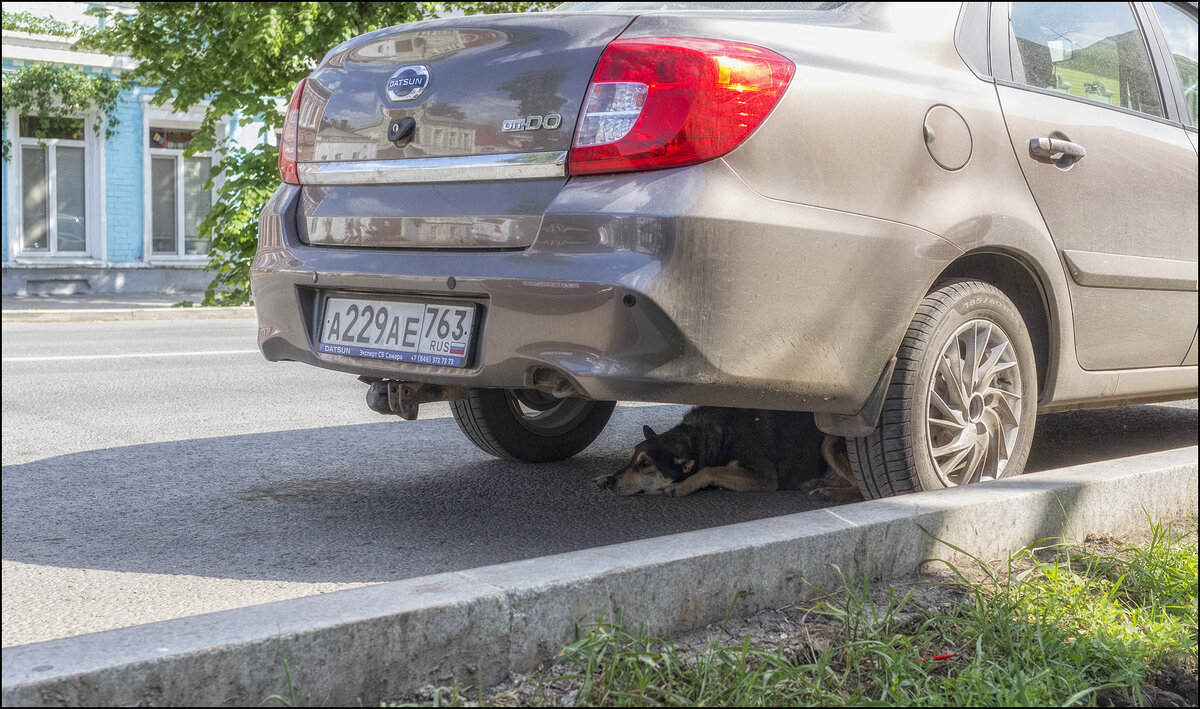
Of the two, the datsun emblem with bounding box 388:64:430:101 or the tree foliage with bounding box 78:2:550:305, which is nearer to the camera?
the datsun emblem with bounding box 388:64:430:101

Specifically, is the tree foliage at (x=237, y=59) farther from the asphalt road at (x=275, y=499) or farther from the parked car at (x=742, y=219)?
the parked car at (x=742, y=219)

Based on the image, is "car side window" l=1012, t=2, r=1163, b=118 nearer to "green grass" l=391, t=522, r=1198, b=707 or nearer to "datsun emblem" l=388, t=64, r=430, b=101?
"green grass" l=391, t=522, r=1198, b=707

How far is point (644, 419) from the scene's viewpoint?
5.34m

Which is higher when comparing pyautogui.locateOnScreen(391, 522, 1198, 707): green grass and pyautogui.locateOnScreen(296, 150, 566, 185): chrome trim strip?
pyautogui.locateOnScreen(296, 150, 566, 185): chrome trim strip

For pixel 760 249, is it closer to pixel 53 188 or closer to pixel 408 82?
pixel 408 82

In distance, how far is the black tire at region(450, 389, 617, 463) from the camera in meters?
4.04

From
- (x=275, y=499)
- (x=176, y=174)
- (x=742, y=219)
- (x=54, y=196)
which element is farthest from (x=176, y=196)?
(x=742, y=219)

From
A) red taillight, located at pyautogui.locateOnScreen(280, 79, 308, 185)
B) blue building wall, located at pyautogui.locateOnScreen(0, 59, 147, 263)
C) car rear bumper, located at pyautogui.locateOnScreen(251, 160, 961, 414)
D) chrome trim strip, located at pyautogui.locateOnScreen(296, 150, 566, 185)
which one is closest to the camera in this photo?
car rear bumper, located at pyautogui.locateOnScreen(251, 160, 961, 414)

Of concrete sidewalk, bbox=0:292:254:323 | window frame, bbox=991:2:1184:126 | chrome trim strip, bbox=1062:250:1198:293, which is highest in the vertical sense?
window frame, bbox=991:2:1184:126

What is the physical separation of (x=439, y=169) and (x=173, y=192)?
2020cm

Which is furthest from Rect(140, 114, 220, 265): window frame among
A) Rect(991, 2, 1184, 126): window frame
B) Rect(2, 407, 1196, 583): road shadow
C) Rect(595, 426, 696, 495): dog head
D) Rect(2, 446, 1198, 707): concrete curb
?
Rect(2, 446, 1198, 707): concrete curb

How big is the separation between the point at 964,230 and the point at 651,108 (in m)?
0.96

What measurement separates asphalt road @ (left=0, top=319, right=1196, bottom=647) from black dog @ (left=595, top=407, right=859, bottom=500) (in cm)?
7

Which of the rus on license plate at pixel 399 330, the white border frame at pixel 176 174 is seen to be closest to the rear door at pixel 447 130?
the rus on license plate at pixel 399 330
